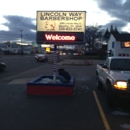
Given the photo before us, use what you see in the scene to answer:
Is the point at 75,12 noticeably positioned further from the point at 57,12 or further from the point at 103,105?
the point at 103,105

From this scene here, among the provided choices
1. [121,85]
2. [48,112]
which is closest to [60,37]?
[121,85]

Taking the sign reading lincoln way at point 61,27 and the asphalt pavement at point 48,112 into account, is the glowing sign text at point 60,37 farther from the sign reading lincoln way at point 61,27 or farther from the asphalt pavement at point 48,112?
the asphalt pavement at point 48,112

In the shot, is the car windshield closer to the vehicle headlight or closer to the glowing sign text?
the vehicle headlight

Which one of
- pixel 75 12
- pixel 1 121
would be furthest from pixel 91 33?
pixel 1 121

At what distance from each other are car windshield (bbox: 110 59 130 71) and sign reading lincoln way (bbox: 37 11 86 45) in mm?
2539

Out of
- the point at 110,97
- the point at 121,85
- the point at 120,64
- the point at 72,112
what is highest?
the point at 120,64

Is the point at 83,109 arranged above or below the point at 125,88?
below

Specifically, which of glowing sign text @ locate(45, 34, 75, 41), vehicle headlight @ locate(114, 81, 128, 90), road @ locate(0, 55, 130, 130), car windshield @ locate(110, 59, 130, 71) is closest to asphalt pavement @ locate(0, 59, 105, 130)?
road @ locate(0, 55, 130, 130)

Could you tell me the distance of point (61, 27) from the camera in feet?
38.4

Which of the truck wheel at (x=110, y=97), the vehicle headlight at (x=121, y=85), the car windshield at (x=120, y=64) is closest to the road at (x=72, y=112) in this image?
the truck wheel at (x=110, y=97)

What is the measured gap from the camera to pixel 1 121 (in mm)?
6402

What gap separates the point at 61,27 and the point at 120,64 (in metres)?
3.63

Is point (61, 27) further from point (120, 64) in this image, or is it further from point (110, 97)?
point (110, 97)

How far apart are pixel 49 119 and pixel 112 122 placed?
171cm
